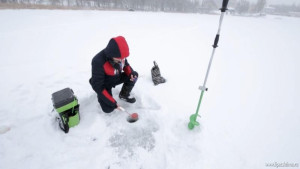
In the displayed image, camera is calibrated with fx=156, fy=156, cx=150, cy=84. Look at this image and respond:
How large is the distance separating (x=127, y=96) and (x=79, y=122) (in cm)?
115

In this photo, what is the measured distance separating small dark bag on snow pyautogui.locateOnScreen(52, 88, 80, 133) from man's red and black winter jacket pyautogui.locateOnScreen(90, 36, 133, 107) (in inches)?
18.4

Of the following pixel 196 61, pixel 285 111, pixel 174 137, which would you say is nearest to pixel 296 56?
pixel 196 61

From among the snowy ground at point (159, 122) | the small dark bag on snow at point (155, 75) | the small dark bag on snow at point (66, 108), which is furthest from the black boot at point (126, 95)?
the small dark bag on snow at point (66, 108)

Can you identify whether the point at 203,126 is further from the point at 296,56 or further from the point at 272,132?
the point at 296,56

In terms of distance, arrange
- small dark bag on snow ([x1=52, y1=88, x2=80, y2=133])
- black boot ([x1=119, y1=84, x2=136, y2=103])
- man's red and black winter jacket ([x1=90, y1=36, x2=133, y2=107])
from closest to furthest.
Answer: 1. man's red and black winter jacket ([x1=90, y1=36, x2=133, y2=107])
2. small dark bag on snow ([x1=52, y1=88, x2=80, y2=133])
3. black boot ([x1=119, y1=84, x2=136, y2=103])

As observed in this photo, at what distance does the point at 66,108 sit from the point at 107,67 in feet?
3.34

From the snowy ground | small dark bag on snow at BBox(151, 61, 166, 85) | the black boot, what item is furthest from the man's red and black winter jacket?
small dark bag on snow at BBox(151, 61, 166, 85)

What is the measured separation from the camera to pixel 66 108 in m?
2.74

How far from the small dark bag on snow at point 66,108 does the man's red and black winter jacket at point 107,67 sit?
468 mm

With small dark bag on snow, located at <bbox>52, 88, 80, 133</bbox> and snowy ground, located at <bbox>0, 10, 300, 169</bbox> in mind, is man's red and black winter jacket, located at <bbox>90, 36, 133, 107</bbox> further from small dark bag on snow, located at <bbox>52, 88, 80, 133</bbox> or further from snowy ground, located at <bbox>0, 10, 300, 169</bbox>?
snowy ground, located at <bbox>0, 10, 300, 169</bbox>

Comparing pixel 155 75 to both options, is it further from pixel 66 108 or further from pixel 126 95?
pixel 66 108

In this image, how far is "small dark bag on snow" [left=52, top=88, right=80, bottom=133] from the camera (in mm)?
2676

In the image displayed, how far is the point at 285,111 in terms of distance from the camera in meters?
3.50

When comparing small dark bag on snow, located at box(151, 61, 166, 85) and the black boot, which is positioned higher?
small dark bag on snow, located at box(151, 61, 166, 85)
